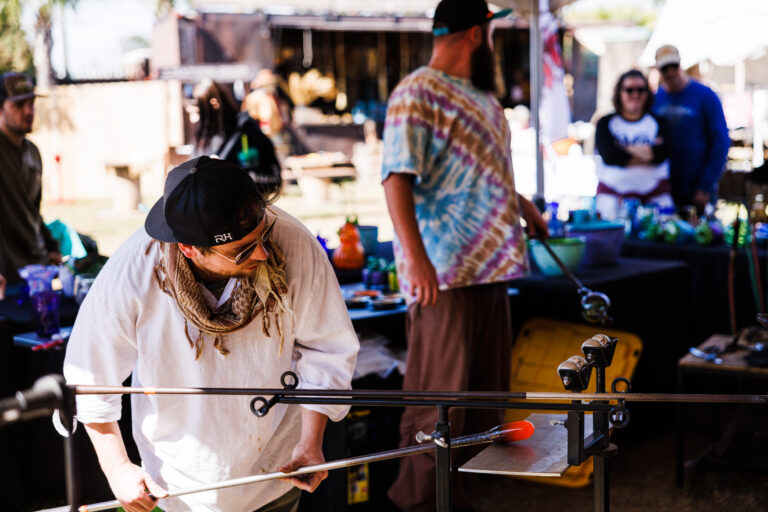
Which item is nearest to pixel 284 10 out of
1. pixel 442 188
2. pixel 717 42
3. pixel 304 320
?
pixel 717 42

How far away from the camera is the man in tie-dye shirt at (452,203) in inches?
116

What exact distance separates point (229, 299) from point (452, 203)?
1369 millimetres

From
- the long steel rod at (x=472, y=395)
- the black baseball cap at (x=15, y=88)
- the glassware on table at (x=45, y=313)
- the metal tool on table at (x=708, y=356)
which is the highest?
the black baseball cap at (x=15, y=88)

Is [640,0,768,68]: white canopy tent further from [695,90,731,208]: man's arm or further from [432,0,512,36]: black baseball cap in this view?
[432,0,512,36]: black baseball cap

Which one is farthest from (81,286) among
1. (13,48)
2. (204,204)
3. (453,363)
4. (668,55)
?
(13,48)

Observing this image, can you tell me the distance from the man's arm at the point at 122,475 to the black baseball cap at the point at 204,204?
0.51m

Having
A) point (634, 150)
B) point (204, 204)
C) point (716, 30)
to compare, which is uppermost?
point (716, 30)

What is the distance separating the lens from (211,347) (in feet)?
6.10

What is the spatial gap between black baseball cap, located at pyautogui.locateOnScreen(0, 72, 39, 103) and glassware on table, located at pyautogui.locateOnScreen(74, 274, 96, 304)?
55.8 inches

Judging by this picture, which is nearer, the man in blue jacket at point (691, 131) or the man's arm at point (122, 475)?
the man's arm at point (122, 475)

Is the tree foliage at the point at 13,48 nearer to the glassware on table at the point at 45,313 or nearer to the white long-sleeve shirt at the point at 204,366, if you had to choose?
the glassware on table at the point at 45,313

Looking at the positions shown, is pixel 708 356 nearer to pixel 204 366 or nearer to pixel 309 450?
pixel 309 450

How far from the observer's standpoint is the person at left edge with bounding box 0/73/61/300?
4.15 metres

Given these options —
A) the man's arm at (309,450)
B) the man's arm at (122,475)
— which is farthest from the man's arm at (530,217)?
the man's arm at (122,475)
